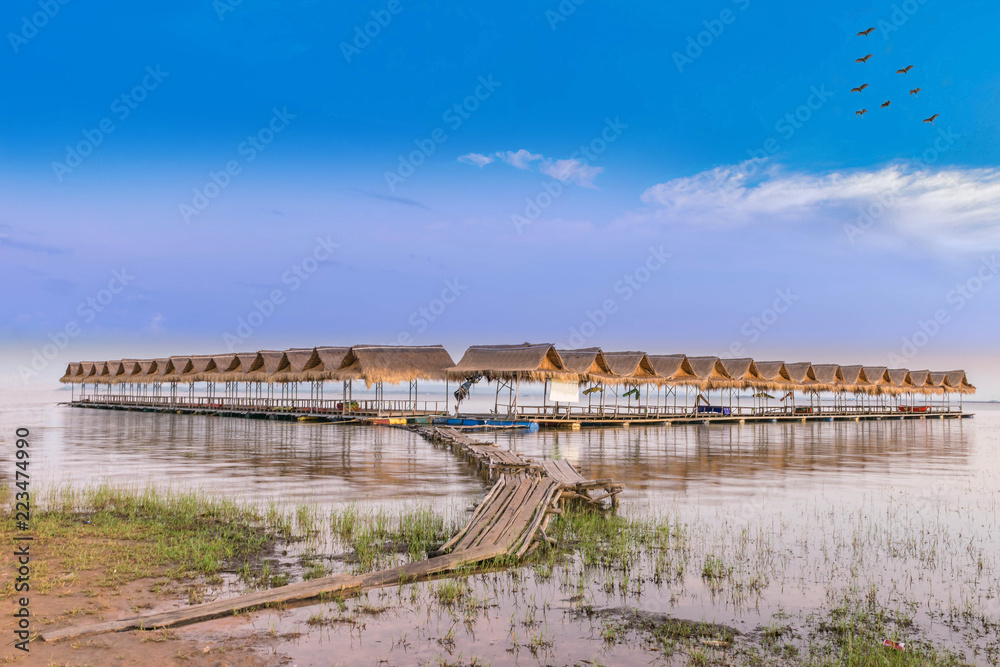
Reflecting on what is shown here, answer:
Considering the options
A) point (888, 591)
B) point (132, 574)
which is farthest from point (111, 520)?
point (888, 591)

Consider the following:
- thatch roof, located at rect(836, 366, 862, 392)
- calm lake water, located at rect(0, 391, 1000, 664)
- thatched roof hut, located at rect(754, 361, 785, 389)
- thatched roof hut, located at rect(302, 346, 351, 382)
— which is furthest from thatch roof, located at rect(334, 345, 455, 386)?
thatch roof, located at rect(836, 366, 862, 392)

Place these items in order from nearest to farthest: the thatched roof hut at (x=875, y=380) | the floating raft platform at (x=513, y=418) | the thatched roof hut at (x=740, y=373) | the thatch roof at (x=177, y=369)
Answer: the floating raft platform at (x=513, y=418) < the thatched roof hut at (x=740, y=373) < the thatch roof at (x=177, y=369) < the thatched roof hut at (x=875, y=380)

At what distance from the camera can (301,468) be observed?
1593 cm

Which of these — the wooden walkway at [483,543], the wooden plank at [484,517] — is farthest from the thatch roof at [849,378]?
the wooden plank at [484,517]

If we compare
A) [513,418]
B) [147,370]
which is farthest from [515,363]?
[147,370]

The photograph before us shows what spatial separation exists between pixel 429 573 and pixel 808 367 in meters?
44.4

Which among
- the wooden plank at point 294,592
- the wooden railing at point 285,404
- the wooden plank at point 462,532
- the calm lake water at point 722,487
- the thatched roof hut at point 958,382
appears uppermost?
the thatched roof hut at point 958,382

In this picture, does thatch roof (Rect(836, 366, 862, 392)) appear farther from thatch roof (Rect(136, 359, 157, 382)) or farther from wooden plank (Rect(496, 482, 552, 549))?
thatch roof (Rect(136, 359, 157, 382))

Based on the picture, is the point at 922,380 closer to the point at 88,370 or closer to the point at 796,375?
the point at 796,375

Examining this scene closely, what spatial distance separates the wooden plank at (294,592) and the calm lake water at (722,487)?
29 cm

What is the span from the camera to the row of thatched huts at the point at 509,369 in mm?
31922

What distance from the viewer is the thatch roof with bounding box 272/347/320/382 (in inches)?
1358

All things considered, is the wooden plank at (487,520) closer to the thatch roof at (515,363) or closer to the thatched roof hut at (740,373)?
the thatch roof at (515,363)

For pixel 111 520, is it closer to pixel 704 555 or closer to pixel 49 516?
pixel 49 516
